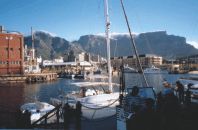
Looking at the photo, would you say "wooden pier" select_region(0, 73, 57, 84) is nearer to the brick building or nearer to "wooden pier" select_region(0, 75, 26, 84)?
"wooden pier" select_region(0, 75, 26, 84)

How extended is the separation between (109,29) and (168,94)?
16.1 m

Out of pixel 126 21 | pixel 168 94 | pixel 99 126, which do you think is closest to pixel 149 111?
pixel 168 94

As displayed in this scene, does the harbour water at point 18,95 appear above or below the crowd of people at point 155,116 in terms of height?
below

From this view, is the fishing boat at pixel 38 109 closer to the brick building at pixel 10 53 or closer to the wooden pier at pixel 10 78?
the wooden pier at pixel 10 78

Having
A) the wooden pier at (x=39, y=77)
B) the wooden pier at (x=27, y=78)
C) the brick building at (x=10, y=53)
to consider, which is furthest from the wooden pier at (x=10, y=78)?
the wooden pier at (x=39, y=77)

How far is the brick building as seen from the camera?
3484 inches

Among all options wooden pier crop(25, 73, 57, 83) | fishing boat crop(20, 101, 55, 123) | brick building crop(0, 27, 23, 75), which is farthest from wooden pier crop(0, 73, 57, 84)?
fishing boat crop(20, 101, 55, 123)

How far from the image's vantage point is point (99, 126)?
17.4 m

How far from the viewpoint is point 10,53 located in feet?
295

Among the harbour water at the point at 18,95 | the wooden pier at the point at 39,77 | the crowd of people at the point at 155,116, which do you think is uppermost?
the crowd of people at the point at 155,116

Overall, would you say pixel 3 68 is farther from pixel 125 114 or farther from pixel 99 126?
pixel 125 114

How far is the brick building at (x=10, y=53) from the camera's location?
8850cm

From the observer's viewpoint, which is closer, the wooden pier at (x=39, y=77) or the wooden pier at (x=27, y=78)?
the wooden pier at (x=27, y=78)

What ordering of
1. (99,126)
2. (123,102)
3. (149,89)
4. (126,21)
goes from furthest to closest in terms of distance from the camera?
(126,21) < (99,126) < (149,89) < (123,102)
